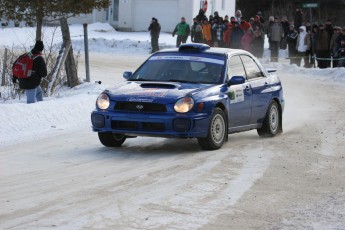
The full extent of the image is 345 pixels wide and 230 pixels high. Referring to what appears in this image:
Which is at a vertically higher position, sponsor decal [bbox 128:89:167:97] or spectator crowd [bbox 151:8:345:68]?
sponsor decal [bbox 128:89:167:97]

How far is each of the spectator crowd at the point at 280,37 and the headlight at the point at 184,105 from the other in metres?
18.8

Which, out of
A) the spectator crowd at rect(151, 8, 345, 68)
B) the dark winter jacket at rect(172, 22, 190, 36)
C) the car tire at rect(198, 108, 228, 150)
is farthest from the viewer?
the dark winter jacket at rect(172, 22, 190, 36)

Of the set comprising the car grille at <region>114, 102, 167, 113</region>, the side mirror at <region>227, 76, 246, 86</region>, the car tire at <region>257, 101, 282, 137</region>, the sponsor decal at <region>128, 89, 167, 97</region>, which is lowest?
the car tire at <region>257, 101, 282, 137</region>

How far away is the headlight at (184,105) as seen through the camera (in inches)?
501

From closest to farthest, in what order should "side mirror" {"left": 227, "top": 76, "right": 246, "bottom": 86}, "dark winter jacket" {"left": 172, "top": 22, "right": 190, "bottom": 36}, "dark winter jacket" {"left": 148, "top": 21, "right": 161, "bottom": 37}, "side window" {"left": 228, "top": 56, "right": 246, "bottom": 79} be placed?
"side mirror" {"left": 227, "top": 76, "right": 246, "bottom": 86}, "side window" {"left": 228, "top": 56, "right": 246, "bottom": 79}, "dark winter jacket" {"left": 172, "top": 22, "right": 190, "bottom": 36}, "dark winter jacket" {"left": 148, "top": 21, "right": 161, "bottom": 37}

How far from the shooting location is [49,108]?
17.1 meters

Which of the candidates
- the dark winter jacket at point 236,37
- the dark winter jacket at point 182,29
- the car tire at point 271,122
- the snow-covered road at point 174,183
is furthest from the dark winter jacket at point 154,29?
the car tire at point 271,122

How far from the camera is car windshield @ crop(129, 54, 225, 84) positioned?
1386cm

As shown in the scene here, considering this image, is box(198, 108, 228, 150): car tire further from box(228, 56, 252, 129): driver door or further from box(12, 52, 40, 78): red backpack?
box(12, 52, 40, 78): red backpack

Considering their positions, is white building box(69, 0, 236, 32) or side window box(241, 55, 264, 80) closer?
side window box(241, 55, 264, 80)

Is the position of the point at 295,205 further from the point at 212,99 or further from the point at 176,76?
the point at 176,76

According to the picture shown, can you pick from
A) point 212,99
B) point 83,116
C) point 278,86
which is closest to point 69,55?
point 83,116

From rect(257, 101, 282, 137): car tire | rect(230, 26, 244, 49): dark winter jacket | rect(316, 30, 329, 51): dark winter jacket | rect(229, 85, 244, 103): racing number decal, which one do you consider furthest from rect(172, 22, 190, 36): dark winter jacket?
rect(229, 85, 244, 103): racing number decal

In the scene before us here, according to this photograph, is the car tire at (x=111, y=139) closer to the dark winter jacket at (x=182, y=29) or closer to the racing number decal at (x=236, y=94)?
the racing number decal at (x=236, y=94)
